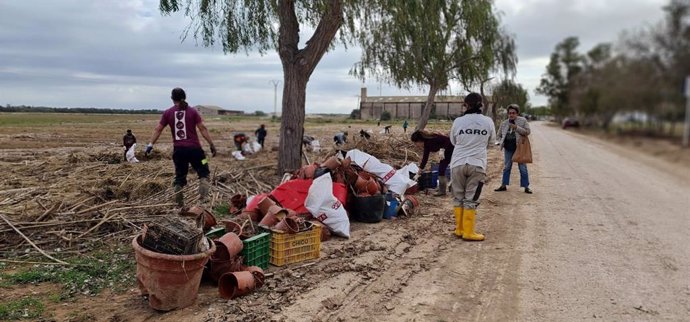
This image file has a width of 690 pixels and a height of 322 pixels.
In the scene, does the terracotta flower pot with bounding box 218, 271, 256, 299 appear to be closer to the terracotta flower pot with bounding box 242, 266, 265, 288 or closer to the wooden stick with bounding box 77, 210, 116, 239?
the terracotta flower pot with bounding box 242, 266, 265, 288

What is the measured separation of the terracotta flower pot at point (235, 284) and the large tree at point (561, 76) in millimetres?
2731

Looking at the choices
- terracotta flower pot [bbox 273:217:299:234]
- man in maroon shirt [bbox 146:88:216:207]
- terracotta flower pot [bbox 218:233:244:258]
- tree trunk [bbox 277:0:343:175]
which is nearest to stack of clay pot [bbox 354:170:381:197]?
terracotta flower pot [bbox 273:217:299:234]

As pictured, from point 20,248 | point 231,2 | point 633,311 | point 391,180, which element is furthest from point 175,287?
point 231,2

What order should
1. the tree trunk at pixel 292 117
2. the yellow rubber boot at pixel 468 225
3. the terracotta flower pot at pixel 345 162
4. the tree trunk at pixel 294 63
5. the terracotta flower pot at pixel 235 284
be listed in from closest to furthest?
1. the terracotta flower pot at pixel 235 284
2. the yellow rubber boot at pixel 468 225
3. the terracotta flower pot at pixel 345 162
4. the tree trunk at pixel 294 63
5. the tree trunk at pixel 292 117

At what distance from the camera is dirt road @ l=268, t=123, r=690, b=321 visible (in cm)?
366

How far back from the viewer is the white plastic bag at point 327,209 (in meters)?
5.86

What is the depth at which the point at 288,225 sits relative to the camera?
190 inches

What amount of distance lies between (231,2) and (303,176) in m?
4.29

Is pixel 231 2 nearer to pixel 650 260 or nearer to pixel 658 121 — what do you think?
pixel 650 260

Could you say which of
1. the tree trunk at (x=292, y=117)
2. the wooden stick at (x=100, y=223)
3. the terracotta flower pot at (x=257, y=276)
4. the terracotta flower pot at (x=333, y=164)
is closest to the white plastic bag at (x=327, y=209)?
the terracotta flower pot at (x=333, y=164)

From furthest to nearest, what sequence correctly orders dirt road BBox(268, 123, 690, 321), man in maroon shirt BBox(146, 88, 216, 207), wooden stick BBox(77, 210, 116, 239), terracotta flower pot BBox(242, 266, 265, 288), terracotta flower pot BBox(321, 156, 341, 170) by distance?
terracotta flower pot BBox(321, 156, 341, 170) → man in maroon shirt BBox(146, 88, 216, 207) → wooden stick BBox(77, 210, 116, 239) → terracotta flower pot BBox(242, 266, 265, 288) → dirt road BBox(268, 123, 690, 321)

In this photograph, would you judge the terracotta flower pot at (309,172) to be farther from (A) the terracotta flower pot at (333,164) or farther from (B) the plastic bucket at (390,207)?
(B) the plastic bucket at (390,207)

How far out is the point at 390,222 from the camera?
6828 mm

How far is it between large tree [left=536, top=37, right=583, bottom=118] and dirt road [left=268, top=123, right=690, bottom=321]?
208mm
